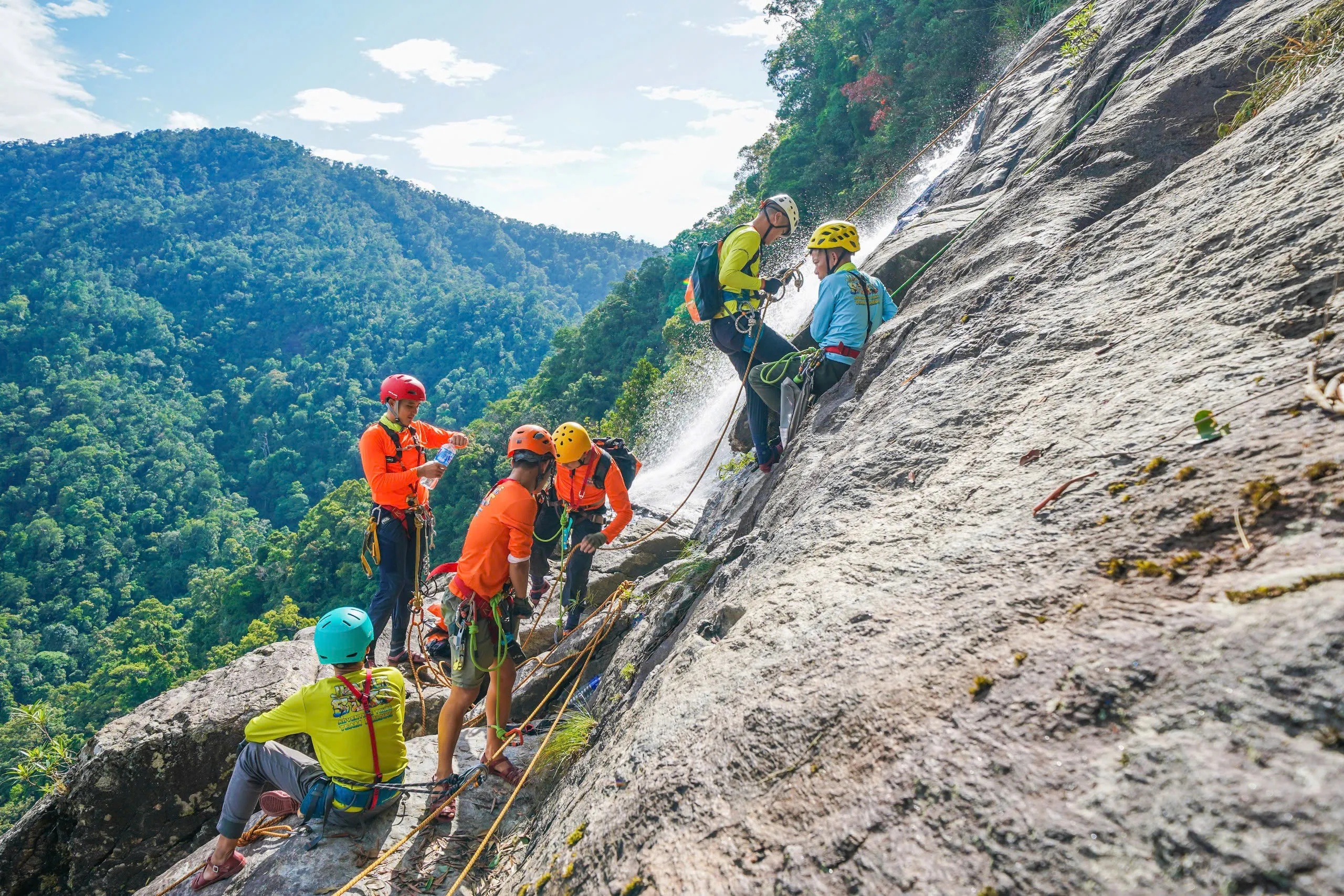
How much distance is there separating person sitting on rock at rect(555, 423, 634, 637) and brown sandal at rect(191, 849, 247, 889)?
308cm

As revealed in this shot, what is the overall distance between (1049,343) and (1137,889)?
102 inches

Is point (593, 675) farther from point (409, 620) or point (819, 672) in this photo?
point (819, 672)

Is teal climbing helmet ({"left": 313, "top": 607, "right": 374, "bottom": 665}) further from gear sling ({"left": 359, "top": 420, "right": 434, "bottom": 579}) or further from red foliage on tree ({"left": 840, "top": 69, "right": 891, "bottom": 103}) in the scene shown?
red foliage on tree ({"left": 840, "top": 69, "right": 891, "bottom": 103})

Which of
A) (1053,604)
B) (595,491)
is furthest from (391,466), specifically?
(1053,604)

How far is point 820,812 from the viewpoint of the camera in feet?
6.18

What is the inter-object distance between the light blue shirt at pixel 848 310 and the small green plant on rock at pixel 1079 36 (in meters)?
6.23

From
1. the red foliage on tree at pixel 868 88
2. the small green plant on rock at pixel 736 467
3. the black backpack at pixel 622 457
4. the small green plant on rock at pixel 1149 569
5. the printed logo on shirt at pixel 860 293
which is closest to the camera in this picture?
the small green plant on rock at pixel 1149 569

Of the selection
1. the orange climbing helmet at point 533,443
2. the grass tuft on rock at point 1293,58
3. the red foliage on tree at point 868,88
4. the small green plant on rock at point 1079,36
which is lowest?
the orange climbing helmet at point 533,443

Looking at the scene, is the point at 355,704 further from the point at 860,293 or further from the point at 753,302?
the point at 860,293

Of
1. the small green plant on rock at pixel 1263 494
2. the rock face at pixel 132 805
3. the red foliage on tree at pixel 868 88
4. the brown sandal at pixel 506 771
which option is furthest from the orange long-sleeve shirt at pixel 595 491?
the red foliage on tree at pixel 868 88

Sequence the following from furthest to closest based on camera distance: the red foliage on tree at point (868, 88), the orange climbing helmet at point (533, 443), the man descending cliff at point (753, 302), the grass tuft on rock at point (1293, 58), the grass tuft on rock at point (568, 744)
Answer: the red foliage on tree at point (868, 88) < the man descending cliff at point (753, 302) < the orange climbing helmet at point (533, 443) < the grass tuft on rock at point (568, 744) < the grass tuft on rock at point (1293, 58)

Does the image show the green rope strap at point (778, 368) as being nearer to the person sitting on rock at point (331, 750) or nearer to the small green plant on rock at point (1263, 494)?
the person sitting on rock at point (331, 750)

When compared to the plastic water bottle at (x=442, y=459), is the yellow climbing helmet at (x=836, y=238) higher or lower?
higher

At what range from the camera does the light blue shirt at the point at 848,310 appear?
5.41 metres
